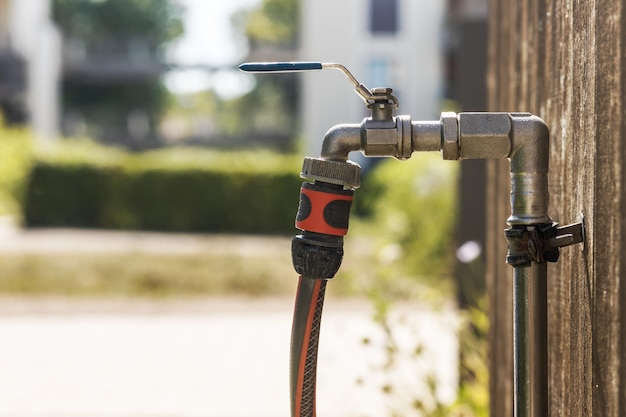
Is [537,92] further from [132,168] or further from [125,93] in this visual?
[125,93]

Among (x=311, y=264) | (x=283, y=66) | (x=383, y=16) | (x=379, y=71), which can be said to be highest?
(x=383, y=16)

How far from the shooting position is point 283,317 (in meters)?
8.31

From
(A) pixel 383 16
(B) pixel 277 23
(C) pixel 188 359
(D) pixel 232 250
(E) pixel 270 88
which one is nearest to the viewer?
(C) pixel 188 359

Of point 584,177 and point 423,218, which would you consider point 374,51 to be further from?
point 584,177

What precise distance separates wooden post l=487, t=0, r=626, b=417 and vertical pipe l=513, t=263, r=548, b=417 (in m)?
0.08

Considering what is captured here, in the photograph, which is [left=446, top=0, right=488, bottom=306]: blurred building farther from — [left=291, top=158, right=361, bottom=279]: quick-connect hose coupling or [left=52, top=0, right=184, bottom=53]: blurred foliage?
[left=52, top=0, right=184, bottom=53]: blurred foliage

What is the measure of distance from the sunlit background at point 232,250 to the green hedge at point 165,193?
27mm

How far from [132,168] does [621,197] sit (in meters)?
15.6

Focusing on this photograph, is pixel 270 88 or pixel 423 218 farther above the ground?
pixel 270 88

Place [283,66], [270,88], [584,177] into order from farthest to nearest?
[270,88] → [584,177] → [283,66]

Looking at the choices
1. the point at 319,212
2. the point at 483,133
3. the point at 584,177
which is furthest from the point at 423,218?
the point at 319,212

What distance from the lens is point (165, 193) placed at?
16500mm

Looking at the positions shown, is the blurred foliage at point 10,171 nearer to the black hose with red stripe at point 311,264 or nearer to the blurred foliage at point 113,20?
the black hose with red stripe at point 311,264

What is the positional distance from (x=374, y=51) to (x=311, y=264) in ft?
69.6
